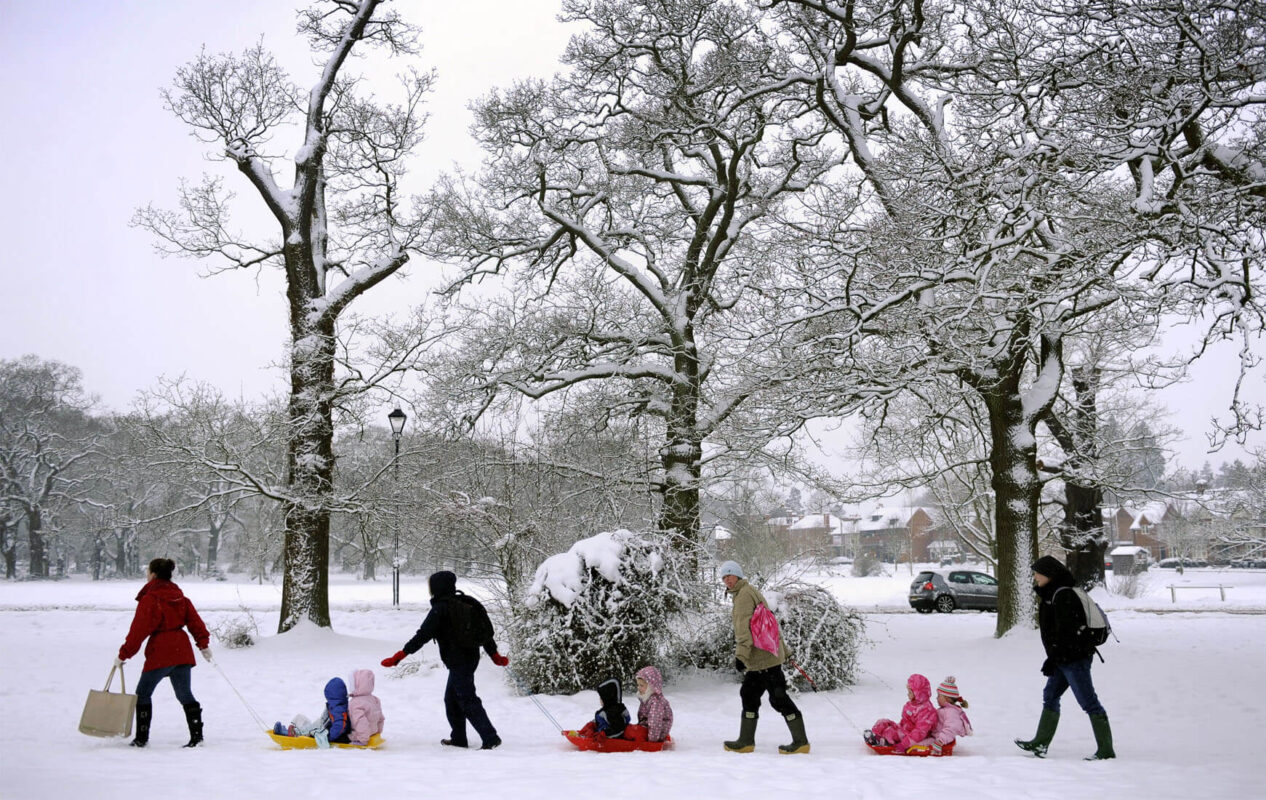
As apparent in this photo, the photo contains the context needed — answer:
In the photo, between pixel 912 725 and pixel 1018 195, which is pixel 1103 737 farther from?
pixel 1018 195

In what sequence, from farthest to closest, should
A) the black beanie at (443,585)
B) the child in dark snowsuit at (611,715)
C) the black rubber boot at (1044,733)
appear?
the black beanie at (443,585)
the child in dark snowsuit at (611,715)
the black rubber boot at (1044,733)

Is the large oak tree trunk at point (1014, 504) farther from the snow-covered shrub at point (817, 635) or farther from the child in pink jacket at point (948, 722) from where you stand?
the child in pink jacket at point (948, 722)

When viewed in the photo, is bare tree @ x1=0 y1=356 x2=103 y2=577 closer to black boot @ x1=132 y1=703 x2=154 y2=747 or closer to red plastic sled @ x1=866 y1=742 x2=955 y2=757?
black boot @ x1=132 y1=703 x2=154 y2=747

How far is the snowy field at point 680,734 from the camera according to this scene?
5453 millimetres

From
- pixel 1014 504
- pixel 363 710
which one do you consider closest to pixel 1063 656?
pixel 363 710

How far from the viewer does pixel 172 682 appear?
23.3ft

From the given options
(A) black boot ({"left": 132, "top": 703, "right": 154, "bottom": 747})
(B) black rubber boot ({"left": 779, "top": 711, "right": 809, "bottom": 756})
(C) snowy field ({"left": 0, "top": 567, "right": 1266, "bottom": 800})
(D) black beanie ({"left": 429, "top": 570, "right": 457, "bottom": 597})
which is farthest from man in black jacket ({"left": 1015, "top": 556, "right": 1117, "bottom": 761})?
(A) black boot ({"left": 132, "top": 703, "right": 154, "bottom": 747})

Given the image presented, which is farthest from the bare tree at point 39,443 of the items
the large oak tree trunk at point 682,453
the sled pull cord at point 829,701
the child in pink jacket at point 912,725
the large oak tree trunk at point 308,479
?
the child in pink jacket at point 912,725

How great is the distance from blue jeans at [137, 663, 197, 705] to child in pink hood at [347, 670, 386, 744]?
1253mm

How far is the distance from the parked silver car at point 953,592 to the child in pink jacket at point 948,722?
1995 cm

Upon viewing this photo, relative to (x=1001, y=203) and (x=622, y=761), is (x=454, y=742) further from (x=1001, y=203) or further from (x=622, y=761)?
(x=1001, y=203)

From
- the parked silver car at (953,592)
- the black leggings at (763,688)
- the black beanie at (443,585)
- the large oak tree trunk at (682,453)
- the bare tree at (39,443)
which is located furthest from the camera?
the bare tree at (39,443)

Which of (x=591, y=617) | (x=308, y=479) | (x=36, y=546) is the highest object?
(x=308, y=479)

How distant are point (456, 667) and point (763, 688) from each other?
262cm
